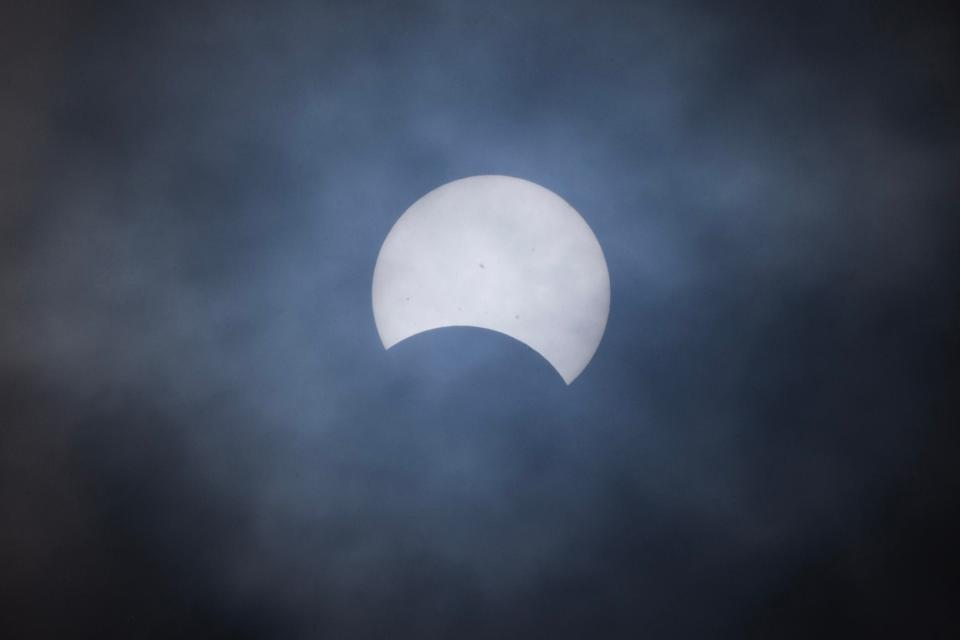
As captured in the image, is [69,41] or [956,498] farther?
[69,41]

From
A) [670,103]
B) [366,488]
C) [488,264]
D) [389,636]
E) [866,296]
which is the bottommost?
[389,636]

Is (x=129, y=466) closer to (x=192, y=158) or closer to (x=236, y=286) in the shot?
(x=236, y=286)

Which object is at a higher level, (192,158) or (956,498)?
(192,158)

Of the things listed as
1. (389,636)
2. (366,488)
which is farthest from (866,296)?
(389,636)

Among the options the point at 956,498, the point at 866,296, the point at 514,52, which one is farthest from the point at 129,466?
the point at 956,498

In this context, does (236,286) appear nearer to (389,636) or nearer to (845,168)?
(389,636)

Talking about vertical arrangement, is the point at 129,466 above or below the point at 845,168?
below
